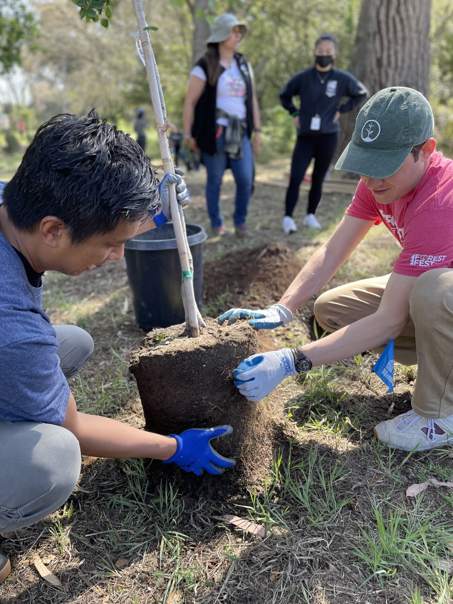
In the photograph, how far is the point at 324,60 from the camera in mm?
4289

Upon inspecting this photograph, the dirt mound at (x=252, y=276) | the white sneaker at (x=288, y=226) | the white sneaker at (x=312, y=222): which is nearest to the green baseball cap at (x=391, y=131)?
the dirt mound at (x=252, y=276)

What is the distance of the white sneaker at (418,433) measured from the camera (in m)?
1.89

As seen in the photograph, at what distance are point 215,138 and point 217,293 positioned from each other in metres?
1.61

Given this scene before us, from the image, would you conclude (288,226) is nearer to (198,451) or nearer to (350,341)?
(350,341)

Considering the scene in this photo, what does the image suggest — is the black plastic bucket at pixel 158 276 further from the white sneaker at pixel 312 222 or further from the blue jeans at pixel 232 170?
the white sneaker at pixel 312 222

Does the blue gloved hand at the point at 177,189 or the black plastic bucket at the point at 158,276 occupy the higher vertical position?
the blue gloved hand at the point at 177,189

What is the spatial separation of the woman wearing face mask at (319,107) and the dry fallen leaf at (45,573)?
3538 millimetres

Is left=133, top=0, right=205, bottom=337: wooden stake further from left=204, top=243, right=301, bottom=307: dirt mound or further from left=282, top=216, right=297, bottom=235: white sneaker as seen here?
left=282, top=216, right=297, bottom=235: white sneaker

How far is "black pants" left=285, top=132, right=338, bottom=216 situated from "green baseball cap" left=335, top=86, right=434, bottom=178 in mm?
2863

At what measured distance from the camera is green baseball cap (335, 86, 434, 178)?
64.1 inches

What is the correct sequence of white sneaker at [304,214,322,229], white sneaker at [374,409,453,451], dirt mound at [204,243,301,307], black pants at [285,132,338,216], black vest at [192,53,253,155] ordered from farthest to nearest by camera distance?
white sneaker at [304,214,322,229], black pants at [285,132,338,216], black vest at [192,53,253,155], dirt mound at [204,243,301,307], white sneaker at [374,409,453,451]

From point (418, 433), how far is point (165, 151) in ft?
4.49

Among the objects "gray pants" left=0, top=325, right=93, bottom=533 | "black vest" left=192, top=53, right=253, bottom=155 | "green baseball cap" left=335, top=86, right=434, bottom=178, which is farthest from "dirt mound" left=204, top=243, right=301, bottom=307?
"gray pants" left=0, top=325, right=93, bottom=533

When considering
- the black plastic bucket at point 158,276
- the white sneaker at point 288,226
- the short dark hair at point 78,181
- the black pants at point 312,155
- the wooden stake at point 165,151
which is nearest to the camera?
the short dark hair at point 78,181
